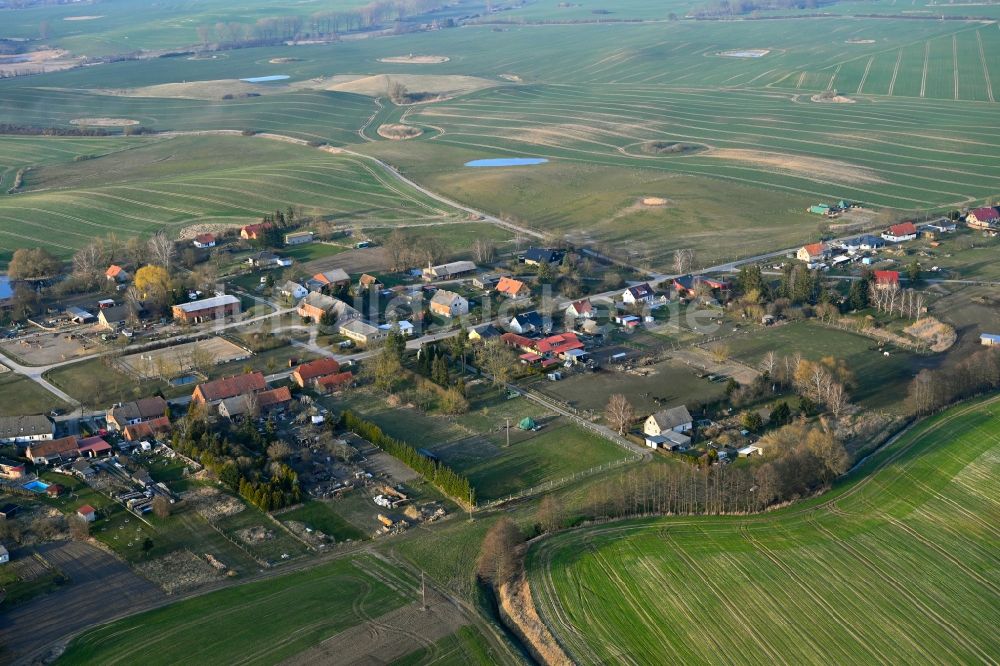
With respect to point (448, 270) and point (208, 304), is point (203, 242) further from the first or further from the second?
point (448, 270)

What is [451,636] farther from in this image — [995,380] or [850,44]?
[850,44]

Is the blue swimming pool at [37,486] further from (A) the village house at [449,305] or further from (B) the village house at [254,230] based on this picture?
(B) the village house at [254,230]

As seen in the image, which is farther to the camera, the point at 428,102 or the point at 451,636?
Result: the point at 428,102

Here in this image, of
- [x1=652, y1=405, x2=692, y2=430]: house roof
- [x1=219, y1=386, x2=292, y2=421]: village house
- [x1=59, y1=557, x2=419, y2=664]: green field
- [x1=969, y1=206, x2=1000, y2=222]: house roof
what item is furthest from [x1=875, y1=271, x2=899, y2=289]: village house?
[x1=59, y1=557, x2=419, y2=664]: green field

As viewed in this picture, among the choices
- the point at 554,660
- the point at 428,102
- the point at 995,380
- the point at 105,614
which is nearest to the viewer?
the point at 554,660

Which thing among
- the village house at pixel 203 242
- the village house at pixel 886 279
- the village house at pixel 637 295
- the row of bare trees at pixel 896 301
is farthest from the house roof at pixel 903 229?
the village house at pixel 203 242

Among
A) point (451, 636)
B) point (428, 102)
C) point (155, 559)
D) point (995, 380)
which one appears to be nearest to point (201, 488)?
point (155, 559)

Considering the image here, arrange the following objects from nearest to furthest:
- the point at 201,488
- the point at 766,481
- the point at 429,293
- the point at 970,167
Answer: the point at 766,481 < the point at 201,488 < the point at 429,293 < the point at 970,167

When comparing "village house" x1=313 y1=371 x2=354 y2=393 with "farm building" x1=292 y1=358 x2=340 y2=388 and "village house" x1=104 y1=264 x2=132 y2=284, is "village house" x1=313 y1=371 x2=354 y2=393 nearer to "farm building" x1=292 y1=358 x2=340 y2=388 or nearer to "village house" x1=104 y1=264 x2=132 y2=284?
"farm building" x1=292 y1=358 x2=340 y2=388
